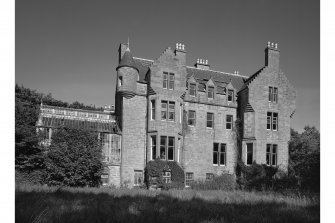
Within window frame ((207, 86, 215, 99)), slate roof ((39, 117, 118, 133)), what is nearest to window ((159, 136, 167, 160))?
slate roof ((39, 117, 118, 133))

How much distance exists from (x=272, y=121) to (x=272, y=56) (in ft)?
23.3

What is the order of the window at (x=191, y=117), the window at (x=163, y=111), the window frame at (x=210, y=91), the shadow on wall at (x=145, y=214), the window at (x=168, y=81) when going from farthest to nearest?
the window frame at (x=210, y=91) → the window at (x=191, y=117) → the window at (x=168, y=81) → the window at (x=163, y=111) → the shadow on wall at (x=145, y=214)

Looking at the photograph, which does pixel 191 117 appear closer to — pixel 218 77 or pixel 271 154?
pixel 218 77

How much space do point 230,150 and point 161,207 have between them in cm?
2296

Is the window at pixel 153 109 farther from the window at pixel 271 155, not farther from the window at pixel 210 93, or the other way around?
the window at pixel 271 155

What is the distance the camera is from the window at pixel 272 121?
31.5m

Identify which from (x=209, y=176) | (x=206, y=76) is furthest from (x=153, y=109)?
(x=206, y=76)

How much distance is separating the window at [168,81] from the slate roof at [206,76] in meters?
2.26

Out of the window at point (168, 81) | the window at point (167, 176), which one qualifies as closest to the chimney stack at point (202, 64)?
the window at point (168, 81)

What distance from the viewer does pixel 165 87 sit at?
28812 mm

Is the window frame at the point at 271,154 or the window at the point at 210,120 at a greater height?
the window at the point at 210,120

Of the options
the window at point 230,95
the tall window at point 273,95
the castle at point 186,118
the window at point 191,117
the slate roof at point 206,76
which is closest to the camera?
the castle at point 186,118
